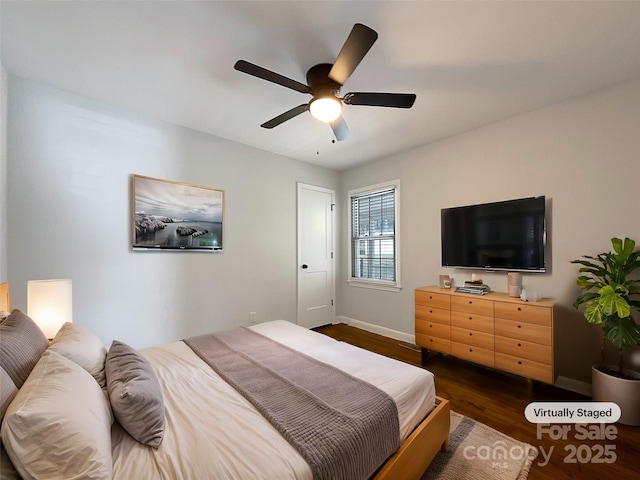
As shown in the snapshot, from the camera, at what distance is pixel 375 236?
162 inches

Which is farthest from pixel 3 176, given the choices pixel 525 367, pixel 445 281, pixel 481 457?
pixel 525 367

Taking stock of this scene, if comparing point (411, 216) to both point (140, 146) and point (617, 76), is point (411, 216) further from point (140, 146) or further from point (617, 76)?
point (140, 146)

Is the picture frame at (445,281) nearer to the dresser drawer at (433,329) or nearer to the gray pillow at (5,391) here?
the dresser drawer at (433,329)

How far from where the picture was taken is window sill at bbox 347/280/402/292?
3787 millimetres

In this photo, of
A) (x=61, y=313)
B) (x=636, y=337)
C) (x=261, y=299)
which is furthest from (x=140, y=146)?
(x=636, y=337)

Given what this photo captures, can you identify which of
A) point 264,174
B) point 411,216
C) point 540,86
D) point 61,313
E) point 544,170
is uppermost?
point 540,86

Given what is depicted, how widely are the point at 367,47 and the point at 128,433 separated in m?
2.12

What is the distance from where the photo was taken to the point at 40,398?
814 mm

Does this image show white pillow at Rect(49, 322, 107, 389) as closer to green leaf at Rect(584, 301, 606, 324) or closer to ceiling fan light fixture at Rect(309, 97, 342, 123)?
ceiling fan light fixture at Rect(309, 97, 342, 123)

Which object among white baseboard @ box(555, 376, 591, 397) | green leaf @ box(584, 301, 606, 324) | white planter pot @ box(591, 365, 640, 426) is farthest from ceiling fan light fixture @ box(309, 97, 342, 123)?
white baseboard @ box(555, 376, 591, 397)

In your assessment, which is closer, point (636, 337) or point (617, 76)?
point (636, 337)

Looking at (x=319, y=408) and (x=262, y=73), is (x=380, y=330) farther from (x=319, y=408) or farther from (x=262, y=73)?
(x=262, y=73)

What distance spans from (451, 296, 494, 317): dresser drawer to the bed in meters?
1.21

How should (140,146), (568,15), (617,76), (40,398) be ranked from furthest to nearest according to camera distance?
(140,146) → (617,76) → (568,15) → (40,398)
